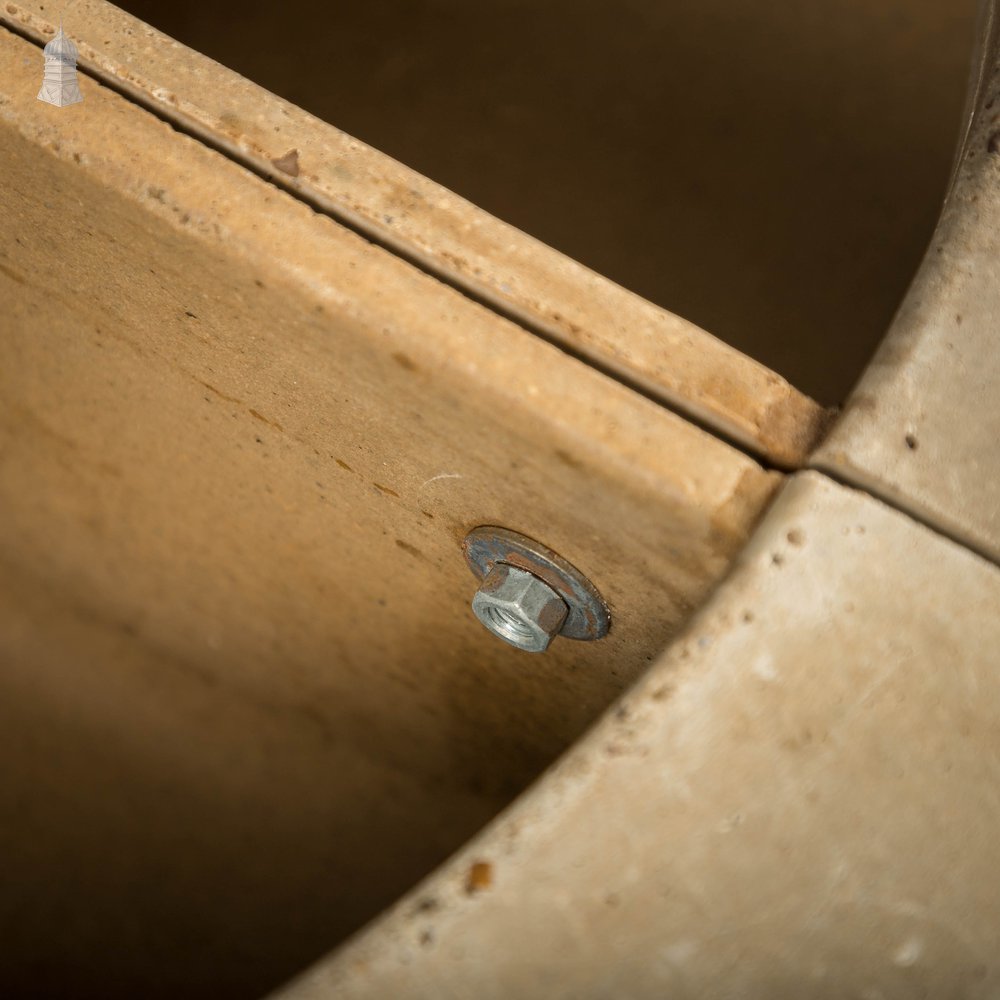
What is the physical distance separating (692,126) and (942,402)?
94cm

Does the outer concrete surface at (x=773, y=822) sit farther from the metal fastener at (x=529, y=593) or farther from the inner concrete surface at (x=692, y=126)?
the inner concrete surface at (x=692, y=126)

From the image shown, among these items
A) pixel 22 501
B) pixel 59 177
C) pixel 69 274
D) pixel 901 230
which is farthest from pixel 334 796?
pixel 901 230

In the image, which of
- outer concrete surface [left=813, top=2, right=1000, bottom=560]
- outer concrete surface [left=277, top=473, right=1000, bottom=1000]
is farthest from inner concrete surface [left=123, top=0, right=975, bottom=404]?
outer concrete surface [left=277, top=473, right=1000, bottom=1000]

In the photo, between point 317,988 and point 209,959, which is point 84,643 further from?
point 317,988

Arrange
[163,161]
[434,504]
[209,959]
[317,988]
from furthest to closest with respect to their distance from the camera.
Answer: [209,959] → [434,504] → [163,161] → [317,988]

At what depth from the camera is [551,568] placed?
29.7 inches

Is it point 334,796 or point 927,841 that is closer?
point 927,841

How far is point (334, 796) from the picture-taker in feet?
4.16

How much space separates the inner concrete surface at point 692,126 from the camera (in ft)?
4.43

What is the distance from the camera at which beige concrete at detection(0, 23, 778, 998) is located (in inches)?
25.7

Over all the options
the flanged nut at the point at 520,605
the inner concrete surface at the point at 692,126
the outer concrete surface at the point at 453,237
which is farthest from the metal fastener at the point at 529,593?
the inner concrete surface at the point at 692,126

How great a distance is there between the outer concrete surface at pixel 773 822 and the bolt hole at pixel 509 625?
22 centimetres

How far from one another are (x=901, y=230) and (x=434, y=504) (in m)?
0.97

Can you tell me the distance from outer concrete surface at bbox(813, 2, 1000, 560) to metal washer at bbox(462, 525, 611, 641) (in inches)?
9.0
